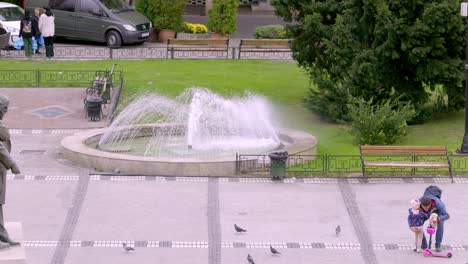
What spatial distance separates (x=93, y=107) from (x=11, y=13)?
12576mm

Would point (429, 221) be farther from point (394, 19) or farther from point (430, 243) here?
point (394, 19)

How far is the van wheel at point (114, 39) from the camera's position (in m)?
38.9

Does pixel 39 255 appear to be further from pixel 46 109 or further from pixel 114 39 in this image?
pixel 114 39

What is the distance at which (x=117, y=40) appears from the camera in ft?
128

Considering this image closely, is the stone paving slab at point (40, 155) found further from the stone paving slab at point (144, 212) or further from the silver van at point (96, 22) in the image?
the silver van at point (96, 22)

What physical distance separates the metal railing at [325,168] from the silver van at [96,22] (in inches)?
628

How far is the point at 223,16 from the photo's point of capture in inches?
1619

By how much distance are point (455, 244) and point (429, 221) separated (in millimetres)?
968

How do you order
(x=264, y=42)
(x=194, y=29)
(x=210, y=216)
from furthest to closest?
(x=194, y=29)
(x=264, y=42)
(x=210, y=216)

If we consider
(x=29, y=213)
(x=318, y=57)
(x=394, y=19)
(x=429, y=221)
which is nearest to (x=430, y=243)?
(x=429, y=221)

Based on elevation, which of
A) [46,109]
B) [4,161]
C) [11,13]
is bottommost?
[46,109]

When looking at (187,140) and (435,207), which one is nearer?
(435,207)

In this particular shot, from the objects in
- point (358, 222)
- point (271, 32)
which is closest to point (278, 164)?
point (358, 222)

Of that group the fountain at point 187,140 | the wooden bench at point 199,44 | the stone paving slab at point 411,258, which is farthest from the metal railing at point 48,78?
the stone paving slab at point 411,258
